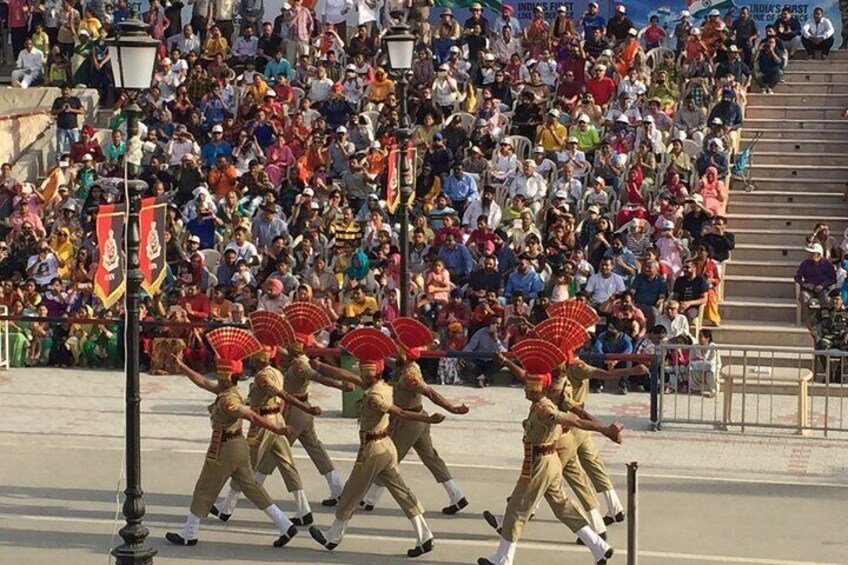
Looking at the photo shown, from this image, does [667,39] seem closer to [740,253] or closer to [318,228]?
[740,253]

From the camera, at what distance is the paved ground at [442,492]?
16422 millimetres

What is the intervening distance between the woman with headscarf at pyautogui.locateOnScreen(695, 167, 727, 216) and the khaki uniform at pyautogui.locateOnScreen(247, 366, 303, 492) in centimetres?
1041

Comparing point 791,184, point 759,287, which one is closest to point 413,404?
point 759,287

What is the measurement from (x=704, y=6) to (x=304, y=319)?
1410cm

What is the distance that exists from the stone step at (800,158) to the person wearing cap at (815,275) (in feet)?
12.3

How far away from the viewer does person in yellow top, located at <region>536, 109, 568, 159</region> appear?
27.3m

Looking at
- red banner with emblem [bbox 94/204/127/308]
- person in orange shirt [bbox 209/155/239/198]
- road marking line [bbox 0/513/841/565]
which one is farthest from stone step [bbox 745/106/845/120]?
red banner with emblem [bbox 94/204/127/308]

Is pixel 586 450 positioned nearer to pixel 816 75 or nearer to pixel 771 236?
pixel 771 236

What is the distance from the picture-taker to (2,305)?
82.1ft

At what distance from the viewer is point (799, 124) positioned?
1132 inches

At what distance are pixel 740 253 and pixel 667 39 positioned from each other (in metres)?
4.78

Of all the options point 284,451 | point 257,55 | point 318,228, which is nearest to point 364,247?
point 318,228

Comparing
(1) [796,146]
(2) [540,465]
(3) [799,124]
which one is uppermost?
(3) [799,124]

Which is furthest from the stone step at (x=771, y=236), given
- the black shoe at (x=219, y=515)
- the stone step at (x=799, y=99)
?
the black shoe at (x=219, y=515)
